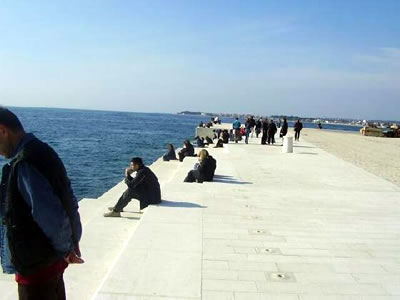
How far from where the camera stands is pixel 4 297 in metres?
4.52

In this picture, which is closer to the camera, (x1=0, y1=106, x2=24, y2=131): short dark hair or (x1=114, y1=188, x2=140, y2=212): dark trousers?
(x1=0, y1=106, x2=24, y2=131): short dark hair

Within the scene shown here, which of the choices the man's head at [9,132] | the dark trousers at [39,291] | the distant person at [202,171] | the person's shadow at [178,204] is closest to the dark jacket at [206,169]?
the distant person at [202,171]

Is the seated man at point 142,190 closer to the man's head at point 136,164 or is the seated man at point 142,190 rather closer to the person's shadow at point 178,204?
the man's head at point 136,164

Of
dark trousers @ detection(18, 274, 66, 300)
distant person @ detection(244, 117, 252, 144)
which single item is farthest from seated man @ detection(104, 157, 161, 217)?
distant person @ detection(244, 117, 252, 144)

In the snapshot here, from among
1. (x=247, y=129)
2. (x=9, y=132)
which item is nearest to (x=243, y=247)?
(x=9, y=132)

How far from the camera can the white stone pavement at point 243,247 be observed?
4469 mm

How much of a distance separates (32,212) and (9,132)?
20.9 inches

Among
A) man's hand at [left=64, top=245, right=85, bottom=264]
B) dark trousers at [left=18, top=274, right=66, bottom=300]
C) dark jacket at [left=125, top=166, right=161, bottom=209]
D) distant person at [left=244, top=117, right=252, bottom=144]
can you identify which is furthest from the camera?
distant person at [left=244, top=117, right=252, bottom=144]

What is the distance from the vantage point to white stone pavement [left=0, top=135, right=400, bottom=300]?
4.47 metres

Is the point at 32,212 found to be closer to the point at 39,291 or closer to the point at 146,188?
the point at 39,291

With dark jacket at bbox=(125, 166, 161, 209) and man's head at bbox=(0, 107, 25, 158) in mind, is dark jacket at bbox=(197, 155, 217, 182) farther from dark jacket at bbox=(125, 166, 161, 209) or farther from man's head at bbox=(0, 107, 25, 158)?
man's head at bbox=(0, 107, 25, 158)

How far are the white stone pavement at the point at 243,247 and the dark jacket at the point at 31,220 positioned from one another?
5.08 ft

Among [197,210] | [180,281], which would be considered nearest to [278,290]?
[180,281]

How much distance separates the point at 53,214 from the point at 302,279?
3.04 m
